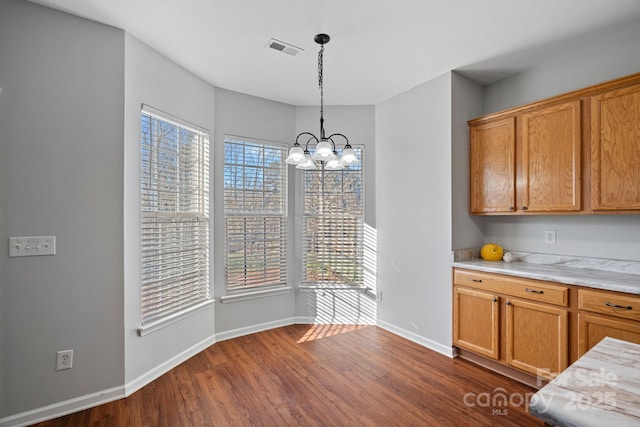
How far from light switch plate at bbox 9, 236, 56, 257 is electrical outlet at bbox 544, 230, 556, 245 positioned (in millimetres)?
4002

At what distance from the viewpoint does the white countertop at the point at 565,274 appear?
83.9 inches

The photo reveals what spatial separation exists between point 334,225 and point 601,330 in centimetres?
266

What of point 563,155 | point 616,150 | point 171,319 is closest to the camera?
point 616,150

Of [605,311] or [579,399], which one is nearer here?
[579,399]

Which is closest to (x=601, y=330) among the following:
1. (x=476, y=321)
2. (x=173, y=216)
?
(x=476, y=321)

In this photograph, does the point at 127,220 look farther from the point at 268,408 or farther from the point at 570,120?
the point at 570,120

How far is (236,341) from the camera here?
3527mm

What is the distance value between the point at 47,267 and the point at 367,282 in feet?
10.3

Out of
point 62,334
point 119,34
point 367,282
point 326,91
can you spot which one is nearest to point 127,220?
point 62,334

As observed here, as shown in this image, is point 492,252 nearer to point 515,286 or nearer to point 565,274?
point 515,286

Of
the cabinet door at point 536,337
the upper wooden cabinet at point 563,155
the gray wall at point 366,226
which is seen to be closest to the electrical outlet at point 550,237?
the upper wooden cabinet at point 563,155

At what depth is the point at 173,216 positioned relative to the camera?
2959 mm

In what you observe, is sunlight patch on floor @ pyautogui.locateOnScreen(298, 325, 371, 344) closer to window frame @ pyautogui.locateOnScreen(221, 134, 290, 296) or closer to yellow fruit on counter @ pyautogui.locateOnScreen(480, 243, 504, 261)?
window frame @ pyautogui.locateOnScreen(221, 134, 290, 296)

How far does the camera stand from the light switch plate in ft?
6.78
